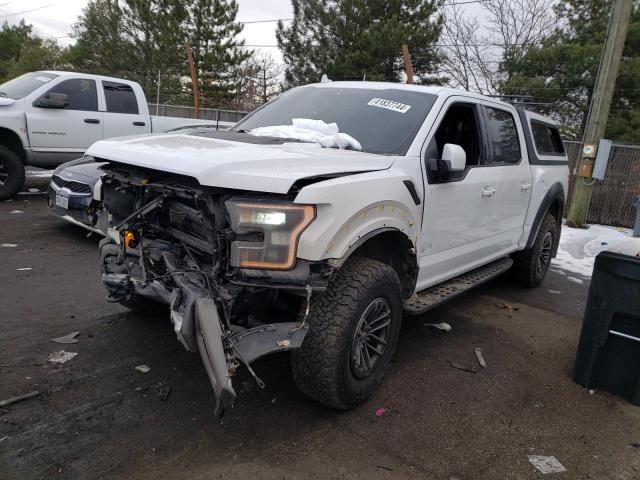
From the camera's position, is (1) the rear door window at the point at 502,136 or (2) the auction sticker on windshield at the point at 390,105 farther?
(1) the rear door window at the point at 502,136

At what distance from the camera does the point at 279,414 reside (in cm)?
298

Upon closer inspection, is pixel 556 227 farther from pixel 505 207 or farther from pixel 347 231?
pixel 347 231

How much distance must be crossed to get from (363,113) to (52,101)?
6.47m

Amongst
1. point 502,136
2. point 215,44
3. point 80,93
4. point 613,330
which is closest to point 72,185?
point 80,93

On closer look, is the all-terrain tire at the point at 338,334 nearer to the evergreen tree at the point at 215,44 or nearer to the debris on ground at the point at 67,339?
the debris on ground at the point at 67,339

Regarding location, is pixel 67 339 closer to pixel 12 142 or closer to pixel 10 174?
pixel 10 174

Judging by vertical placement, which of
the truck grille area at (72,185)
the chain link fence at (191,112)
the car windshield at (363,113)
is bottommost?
the truck grille area at (72,185)

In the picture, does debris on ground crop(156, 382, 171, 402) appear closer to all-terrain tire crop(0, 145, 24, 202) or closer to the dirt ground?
the dirt ground

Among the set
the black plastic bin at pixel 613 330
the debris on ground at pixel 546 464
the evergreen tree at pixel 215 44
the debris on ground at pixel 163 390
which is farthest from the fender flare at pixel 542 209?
the evergreen tree at pixel 215 44

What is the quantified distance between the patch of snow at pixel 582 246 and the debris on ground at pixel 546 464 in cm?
364

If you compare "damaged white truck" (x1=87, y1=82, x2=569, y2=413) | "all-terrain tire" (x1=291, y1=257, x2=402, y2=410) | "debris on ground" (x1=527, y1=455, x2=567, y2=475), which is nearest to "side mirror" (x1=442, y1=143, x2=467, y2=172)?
"damaged white truck" (x1=87, y1=82, x2=569, y2=413)

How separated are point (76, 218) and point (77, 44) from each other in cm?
3339

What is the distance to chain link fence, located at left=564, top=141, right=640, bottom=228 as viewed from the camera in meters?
10.3

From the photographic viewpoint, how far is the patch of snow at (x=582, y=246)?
7246 mm
